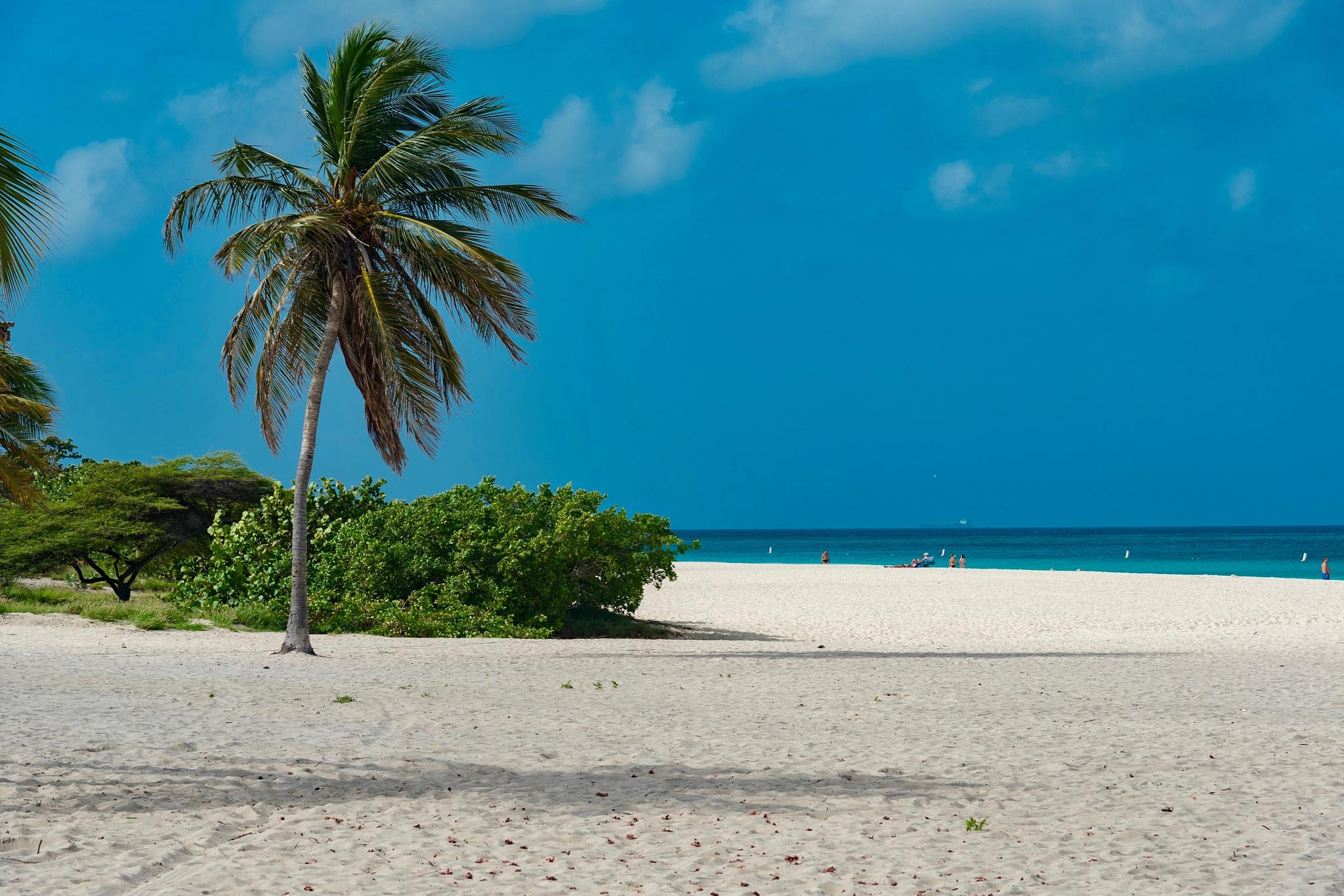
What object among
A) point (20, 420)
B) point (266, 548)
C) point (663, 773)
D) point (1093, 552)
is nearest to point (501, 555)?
point (266, 548)

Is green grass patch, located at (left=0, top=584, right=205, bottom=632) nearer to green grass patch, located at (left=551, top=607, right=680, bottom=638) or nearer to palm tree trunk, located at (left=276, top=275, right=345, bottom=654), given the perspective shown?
palm tree trunk, located at (left=276, top=275, right=345, bottom=654)

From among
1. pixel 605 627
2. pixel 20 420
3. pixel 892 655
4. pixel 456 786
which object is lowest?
pixel 456 786

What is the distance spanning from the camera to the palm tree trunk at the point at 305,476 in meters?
14.1

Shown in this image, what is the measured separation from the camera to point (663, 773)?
7.11 metres

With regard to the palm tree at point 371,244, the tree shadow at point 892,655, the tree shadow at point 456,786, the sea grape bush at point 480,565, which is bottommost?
the tree shadow at point 456,786

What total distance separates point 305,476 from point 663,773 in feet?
29.6

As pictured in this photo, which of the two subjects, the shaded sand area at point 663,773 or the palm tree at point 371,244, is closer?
the shaded sand area at point 663,773

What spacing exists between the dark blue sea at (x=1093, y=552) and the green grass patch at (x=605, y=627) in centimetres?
4489

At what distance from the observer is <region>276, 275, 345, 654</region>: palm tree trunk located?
14117mm

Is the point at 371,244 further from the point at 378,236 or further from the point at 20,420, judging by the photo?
the point at 20,420

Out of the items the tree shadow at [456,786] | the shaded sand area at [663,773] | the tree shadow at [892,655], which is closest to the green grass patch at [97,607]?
the shaded sand area at [663,773]

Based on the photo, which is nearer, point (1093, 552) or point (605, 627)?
point (605, 627)

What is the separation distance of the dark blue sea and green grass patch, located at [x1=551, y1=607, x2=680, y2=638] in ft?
147

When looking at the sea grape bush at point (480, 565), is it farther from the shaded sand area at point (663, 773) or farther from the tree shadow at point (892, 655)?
the shaded sand area at point (663, 773)
